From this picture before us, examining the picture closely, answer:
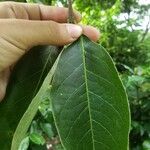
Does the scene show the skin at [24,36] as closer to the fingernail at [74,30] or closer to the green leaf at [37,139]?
the fingernail at [74,30]

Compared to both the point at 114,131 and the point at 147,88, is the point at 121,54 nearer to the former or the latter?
the point at 147,88

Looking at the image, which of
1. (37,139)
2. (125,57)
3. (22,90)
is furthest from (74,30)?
(125,57)

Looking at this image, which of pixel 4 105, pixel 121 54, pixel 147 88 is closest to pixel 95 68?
pixel 4 105

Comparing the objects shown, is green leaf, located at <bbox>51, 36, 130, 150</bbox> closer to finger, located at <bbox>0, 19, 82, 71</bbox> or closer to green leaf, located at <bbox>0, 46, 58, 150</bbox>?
green leaf, located at <bbox>0, 46, 58, 150</bbox>

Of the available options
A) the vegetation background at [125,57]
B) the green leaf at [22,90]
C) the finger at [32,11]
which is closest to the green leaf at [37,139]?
the vegetation background at [125,57]

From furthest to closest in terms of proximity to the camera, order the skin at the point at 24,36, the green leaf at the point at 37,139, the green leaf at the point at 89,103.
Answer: the green leaf at the point at 37,139, the skin at the point at 24,36, the green leaf at the point at 89,103

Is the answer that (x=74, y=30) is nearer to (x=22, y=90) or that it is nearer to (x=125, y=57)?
(x=22, y=90)
